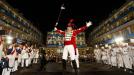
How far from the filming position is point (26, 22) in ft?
118

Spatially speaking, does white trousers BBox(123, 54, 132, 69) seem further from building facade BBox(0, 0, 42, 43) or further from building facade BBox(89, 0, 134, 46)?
building facade BBox(0, 0, 42, 43)

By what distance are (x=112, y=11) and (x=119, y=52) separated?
68.4ft

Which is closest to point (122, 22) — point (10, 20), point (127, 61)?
point (127, 61)

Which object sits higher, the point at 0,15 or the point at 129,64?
the point at 0,15

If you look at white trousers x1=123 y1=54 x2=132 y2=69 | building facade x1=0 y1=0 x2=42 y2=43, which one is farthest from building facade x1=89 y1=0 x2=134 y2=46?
building facade x1=0 y1=0 x2=42 y2=43

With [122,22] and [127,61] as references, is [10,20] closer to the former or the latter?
[122,22]

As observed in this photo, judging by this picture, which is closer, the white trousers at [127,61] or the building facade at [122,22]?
the white trousers at [127,61]

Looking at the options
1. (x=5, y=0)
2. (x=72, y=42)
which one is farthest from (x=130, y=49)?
(x=5, y=0)

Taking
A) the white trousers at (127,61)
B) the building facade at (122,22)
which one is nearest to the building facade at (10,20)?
the building facade at (122,22)

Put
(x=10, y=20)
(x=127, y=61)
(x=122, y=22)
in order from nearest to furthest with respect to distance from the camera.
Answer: (x=127, y=61)
(x=122, y=22)
(x=10, y=20)

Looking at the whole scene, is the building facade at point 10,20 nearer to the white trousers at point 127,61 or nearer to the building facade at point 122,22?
the building facade at point 122,22

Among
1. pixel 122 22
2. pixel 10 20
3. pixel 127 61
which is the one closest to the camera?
pixel 127 61

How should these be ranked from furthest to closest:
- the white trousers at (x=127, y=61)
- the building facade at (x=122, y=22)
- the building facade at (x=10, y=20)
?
the building facade at (x=10, y=20), the building facade at (x=122, y=22), the white trousers at (x=127, y=61)

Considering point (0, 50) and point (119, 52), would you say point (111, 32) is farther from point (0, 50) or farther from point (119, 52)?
point (0, 50)
